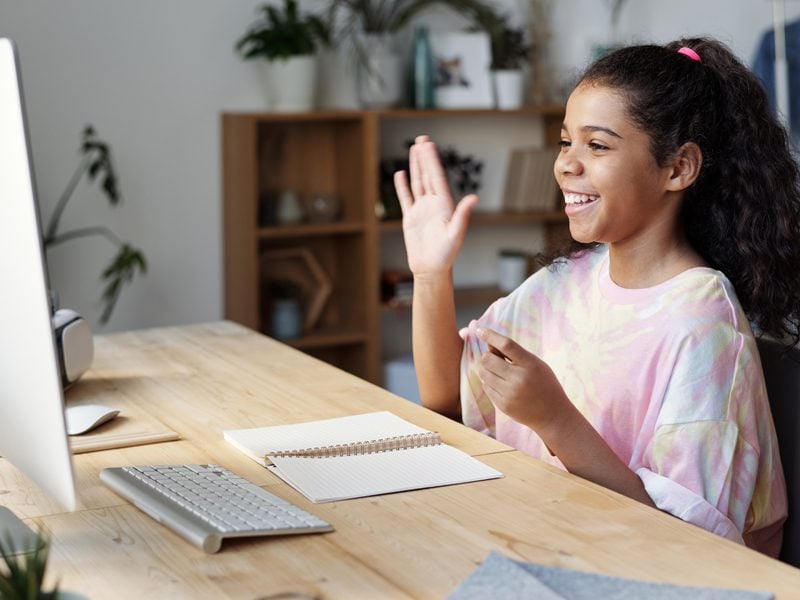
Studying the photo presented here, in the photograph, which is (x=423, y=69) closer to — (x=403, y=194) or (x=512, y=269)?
(x=512, y=269)

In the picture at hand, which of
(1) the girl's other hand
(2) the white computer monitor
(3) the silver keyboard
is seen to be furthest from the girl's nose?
(2) the white computer monitor

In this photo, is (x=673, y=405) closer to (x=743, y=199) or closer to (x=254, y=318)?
(x=743, y=199)

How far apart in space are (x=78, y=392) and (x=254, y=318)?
2.09m

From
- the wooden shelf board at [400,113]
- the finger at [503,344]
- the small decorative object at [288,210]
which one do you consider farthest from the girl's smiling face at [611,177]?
the small decorative object at [288,210]

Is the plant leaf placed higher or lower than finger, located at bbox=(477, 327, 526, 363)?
lower

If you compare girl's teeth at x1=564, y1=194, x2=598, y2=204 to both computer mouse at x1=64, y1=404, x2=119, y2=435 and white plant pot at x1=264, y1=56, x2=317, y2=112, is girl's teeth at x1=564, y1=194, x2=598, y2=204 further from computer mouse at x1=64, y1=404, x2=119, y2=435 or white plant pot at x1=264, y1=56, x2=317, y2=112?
white plant pot at x1=264, y1=56, x2=317, y2=112

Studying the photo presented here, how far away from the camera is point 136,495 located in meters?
1.32

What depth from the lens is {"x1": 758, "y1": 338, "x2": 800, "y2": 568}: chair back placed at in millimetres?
1625

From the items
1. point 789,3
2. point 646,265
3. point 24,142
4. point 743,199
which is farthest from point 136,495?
point 789,3

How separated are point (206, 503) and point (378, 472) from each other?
24 centimetres

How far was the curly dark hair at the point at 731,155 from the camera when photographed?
167cm

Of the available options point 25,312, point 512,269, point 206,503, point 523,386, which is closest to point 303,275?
point 512,269

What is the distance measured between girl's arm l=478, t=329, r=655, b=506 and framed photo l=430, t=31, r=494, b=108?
9.50ft

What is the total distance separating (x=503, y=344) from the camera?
1399 mm
